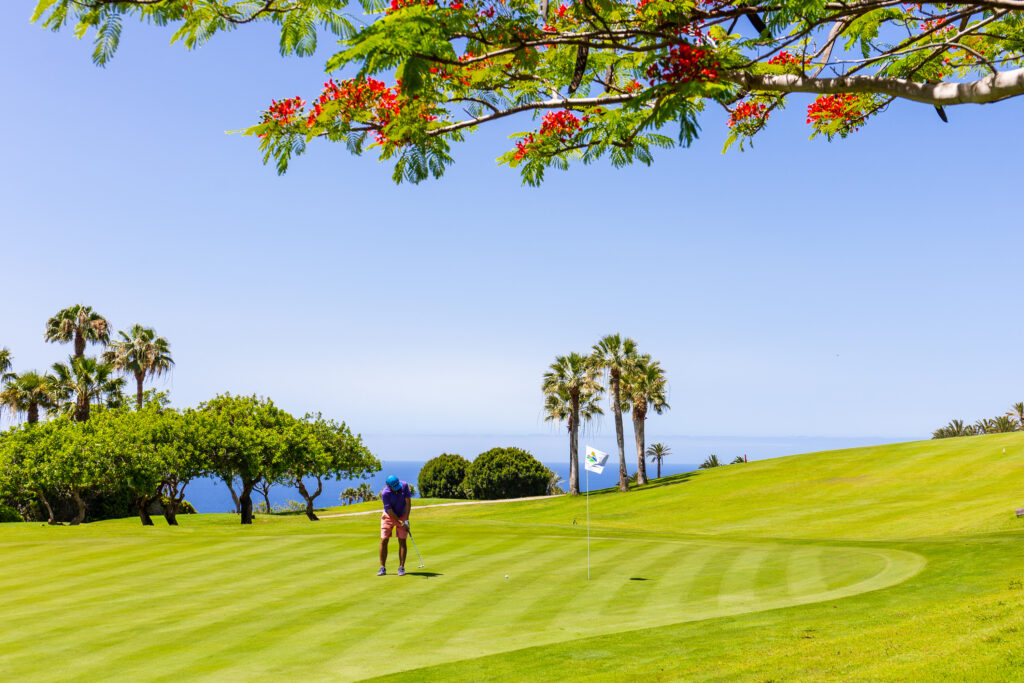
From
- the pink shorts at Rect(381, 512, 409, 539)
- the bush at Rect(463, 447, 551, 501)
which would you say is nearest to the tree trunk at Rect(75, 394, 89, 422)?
the bush at Rect(463, 447, 551, 501)

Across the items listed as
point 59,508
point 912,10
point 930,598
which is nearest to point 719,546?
point 930,598

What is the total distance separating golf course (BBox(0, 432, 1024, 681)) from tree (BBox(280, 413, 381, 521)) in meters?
19.6

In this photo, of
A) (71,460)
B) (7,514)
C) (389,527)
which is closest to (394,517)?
(389,527)

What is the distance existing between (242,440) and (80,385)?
18338 millimetres

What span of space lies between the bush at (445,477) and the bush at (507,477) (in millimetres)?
4920

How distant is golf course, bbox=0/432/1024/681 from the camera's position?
8.95 meters

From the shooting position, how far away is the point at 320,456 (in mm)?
45875

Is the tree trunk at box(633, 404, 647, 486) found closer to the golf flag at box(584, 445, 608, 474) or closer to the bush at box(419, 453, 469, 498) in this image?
the bush at box(419, 453, 469, 498)

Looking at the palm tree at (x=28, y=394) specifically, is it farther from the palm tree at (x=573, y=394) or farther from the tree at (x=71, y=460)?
the palm tree at (x=573, y=394)

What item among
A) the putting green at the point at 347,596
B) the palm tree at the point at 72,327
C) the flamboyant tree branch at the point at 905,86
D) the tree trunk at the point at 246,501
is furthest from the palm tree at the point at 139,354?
the flamboyant tree branch at the point at 905,86

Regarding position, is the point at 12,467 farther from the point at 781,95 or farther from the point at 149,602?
the point at 781,95

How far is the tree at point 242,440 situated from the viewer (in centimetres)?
4225

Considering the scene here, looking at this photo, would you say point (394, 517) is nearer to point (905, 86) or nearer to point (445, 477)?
point (905, 86)

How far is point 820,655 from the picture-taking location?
29.3ft
